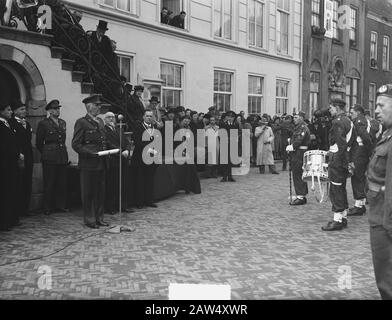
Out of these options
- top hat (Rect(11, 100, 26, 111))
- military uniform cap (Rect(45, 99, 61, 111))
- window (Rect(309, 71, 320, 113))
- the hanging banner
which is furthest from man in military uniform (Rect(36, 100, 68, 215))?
the hanging banner

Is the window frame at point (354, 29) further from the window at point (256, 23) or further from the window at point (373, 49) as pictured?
the window at point (256, 23)

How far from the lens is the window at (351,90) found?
27469 millimetres

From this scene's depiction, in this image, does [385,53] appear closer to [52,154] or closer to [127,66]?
[127,66]

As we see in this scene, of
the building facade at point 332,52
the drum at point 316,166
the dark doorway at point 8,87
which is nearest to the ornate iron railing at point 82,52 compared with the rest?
the dark doorway at point 8,87

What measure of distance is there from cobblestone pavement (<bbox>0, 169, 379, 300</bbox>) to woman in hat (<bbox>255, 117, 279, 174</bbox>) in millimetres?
6115

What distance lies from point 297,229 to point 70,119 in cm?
461

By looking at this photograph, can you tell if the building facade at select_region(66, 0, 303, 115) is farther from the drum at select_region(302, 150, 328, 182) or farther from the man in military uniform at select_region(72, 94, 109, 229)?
the drum at select_region(302, 150, 328, 182)

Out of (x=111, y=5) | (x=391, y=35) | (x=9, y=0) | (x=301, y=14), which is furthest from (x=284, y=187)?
(x=391, y=35)

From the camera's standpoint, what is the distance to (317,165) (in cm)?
912

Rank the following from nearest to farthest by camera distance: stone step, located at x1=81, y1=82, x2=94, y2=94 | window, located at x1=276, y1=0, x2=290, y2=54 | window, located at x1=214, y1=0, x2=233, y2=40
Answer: stone step, located at x1=81, y1=82, x2=94, y2=94 < window, located at x1=214, y1=0, x2=233, y2=40 < window, located at x1=276, y1=0, x2=290, y2=54

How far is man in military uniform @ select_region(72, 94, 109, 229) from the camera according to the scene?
776cm

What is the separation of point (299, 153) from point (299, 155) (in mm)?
42

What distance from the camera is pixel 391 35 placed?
30.8 m

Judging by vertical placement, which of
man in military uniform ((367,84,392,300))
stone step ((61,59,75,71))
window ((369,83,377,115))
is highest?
window ((369,83,377,115))
